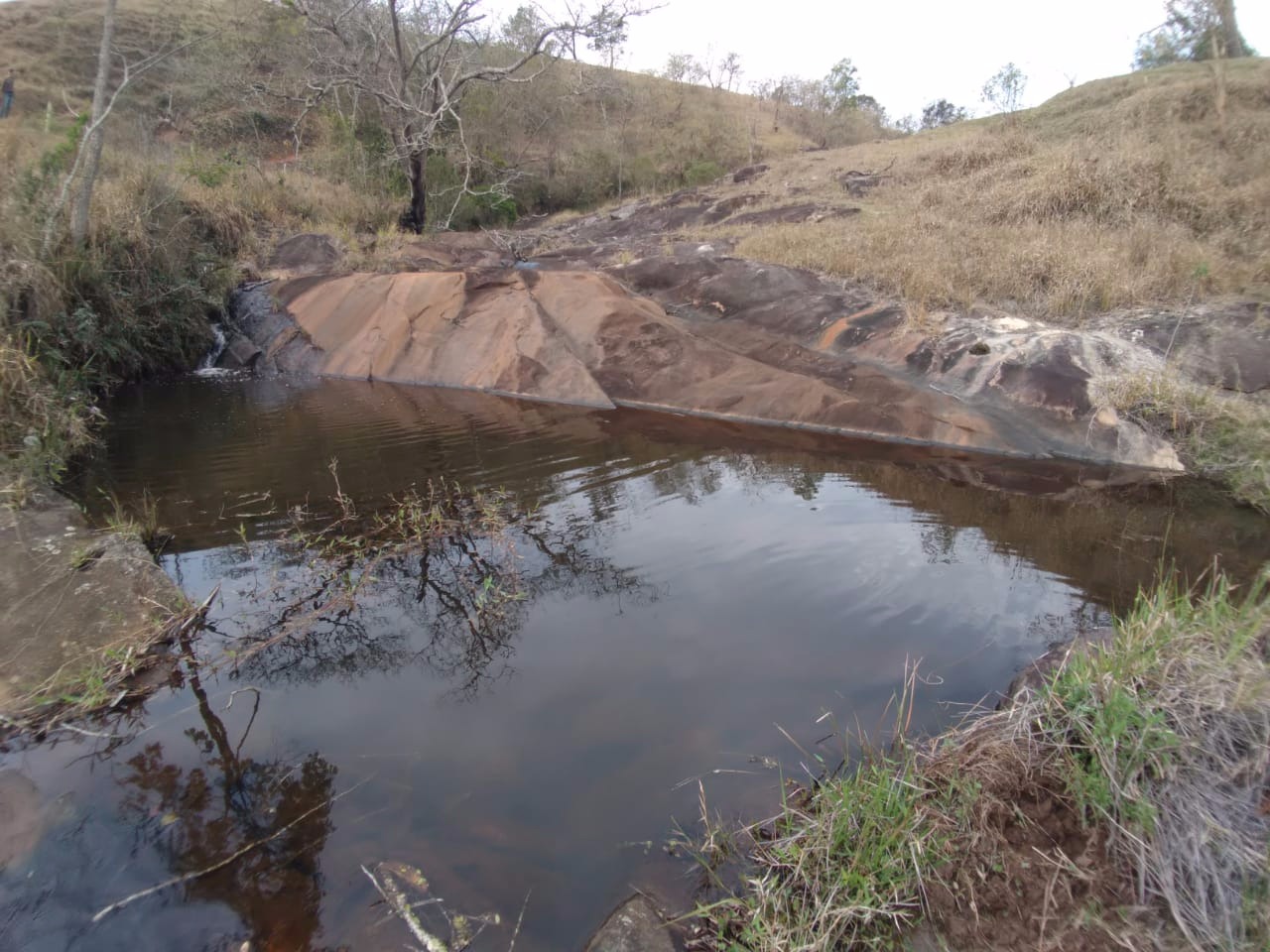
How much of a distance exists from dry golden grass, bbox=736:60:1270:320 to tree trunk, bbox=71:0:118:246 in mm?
7116

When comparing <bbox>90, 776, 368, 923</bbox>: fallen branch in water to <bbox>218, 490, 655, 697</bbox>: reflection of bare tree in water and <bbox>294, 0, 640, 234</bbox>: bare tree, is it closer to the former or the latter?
<bbox>218, 490, 655, 697</bbox>: reflection of bare tree in water

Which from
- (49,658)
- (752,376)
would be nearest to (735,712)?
(49,658)

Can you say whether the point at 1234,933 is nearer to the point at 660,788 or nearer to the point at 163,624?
the point at 660,788

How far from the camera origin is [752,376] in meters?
7.15

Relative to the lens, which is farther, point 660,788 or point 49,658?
point 49,658

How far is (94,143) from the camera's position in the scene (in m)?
6.78

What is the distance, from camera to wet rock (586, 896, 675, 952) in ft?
6.35

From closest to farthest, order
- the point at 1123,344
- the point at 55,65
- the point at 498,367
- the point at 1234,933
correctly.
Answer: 1. the point at 1234,933
2. the point at 1123,344
3. the point at 498,367
4. the point at 55,65

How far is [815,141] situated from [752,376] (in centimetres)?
2113

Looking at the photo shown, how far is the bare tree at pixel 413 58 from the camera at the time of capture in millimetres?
10852

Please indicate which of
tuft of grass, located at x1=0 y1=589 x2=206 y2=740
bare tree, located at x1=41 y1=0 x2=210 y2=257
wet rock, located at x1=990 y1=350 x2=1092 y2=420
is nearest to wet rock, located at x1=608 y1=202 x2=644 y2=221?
bare tree, located at x1=41 y1=0 x2=210 y2=257

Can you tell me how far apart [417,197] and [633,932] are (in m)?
13.1

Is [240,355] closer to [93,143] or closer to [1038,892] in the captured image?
[93,143]

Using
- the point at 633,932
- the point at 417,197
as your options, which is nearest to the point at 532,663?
the point at 633,932
